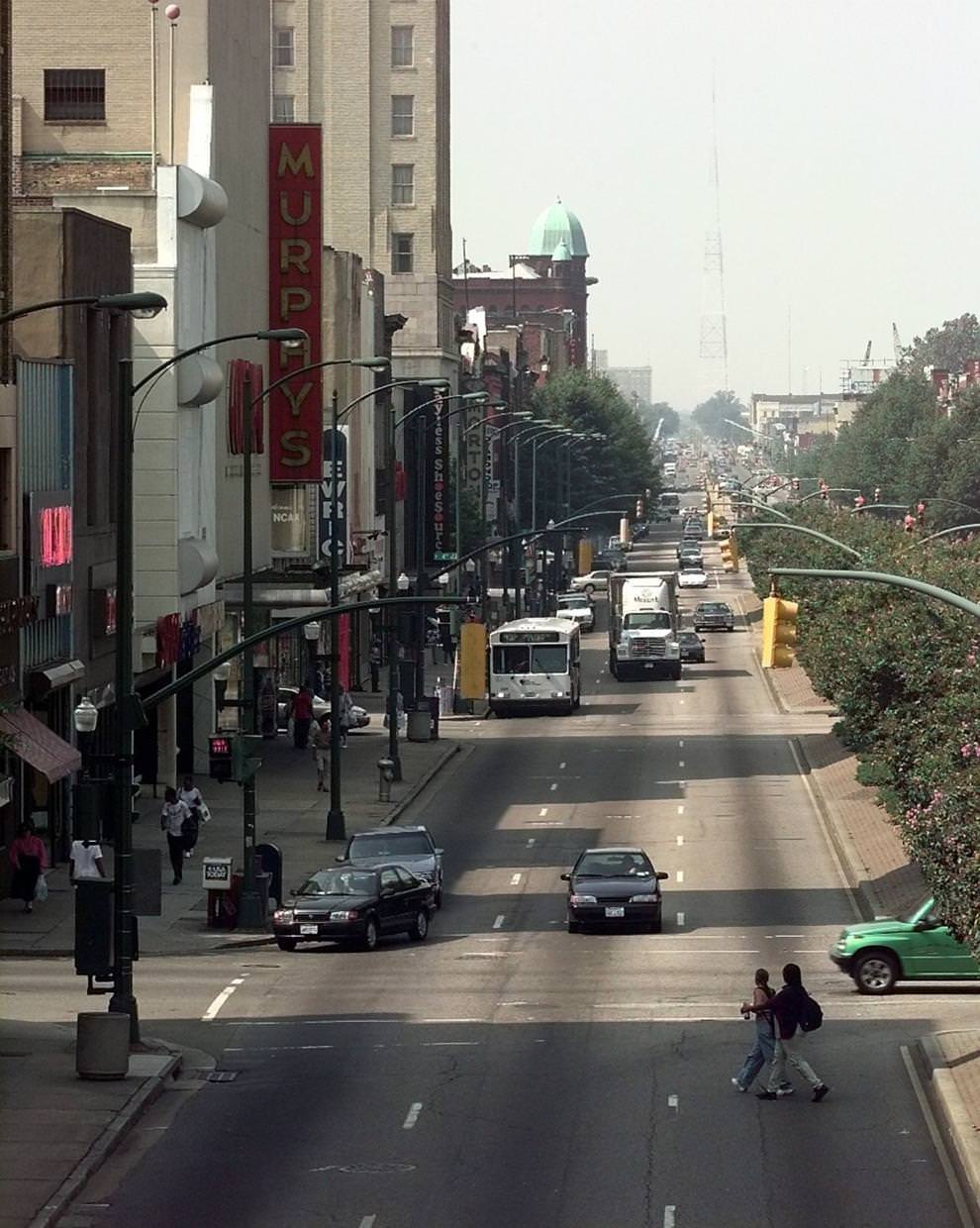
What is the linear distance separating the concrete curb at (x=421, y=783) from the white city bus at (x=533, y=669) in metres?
8.19

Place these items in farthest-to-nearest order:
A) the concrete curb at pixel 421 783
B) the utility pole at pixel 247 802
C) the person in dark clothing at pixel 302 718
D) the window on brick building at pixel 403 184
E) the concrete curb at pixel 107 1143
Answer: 1. the window on brick building at pixel 403 184
2. the person in dark clothing at pixel 302 718
3. the concrete curb at pixel 421 783
4. the utility pole at pixel 247 802
5. the concrete curb at pixel 107 1143

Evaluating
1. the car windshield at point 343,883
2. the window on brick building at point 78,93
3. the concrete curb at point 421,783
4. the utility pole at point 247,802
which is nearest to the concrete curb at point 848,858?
the car windshield at point 343,883

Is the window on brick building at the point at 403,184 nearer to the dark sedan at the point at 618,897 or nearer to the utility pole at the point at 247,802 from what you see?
the utility pole at the point at 247,802

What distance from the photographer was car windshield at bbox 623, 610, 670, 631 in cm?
9881

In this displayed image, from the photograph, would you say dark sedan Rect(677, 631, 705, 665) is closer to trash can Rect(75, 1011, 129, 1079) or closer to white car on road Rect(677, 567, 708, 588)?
white car on road Rect(677, 567, 708, 588)

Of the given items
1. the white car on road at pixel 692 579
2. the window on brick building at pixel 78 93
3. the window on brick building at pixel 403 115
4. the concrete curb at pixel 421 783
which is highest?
the window on brick building at pixel 403 115

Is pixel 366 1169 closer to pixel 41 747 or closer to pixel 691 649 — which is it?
pixel 41 747

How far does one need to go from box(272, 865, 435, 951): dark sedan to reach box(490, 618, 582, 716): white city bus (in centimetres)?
4112

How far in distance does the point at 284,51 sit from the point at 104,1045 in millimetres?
110132

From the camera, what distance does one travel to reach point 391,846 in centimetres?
4553

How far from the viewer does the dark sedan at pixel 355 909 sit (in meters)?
40.2

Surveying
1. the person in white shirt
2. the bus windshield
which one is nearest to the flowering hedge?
the bus windshield

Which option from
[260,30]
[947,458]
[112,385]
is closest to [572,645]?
[260,30]

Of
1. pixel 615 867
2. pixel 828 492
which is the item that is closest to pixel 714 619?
pixel 828 492
